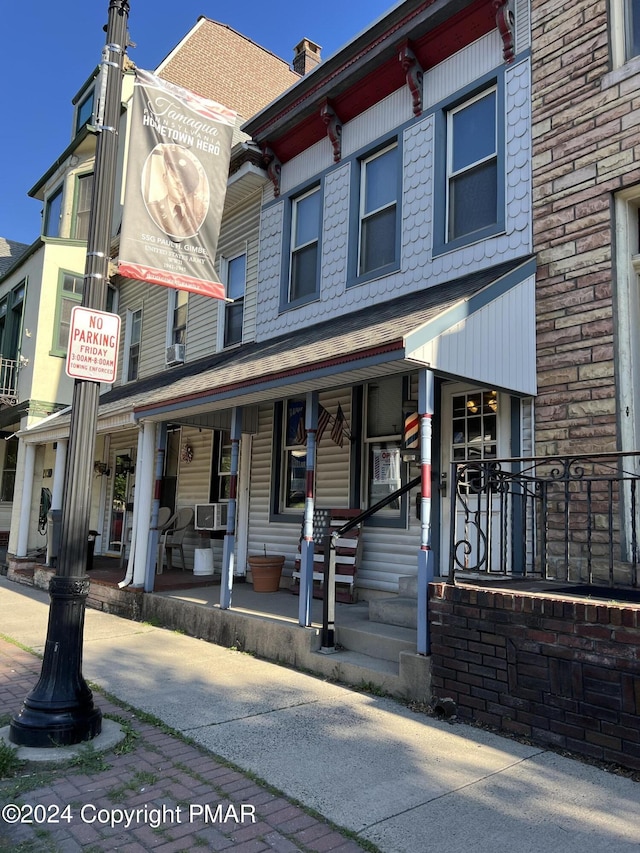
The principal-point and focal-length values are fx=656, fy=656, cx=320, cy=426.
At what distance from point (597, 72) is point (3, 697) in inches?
295

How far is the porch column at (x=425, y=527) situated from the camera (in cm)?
501

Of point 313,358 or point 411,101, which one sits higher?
point 411,101

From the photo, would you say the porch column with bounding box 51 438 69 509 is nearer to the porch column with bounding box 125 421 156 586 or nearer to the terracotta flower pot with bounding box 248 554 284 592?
the porch column with bounding box 125 421 156 586

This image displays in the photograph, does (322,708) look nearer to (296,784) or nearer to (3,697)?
(296,784)

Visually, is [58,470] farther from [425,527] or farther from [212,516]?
[425,527]

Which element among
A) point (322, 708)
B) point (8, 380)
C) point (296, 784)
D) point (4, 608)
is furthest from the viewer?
point (8, 380)

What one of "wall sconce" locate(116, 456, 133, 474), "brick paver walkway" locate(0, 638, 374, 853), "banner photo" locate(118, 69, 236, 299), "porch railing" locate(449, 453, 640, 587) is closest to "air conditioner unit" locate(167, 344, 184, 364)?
"wall sconce" locate(116, 456, 133, 474)

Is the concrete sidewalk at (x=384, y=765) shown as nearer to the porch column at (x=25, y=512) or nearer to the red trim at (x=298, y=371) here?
the red trim at (x=298, y=371)

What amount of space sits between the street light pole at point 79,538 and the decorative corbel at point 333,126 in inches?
172

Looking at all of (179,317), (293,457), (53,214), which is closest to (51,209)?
(53,214)

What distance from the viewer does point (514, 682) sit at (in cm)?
432

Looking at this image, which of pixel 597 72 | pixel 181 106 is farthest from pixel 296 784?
pixel 597 72

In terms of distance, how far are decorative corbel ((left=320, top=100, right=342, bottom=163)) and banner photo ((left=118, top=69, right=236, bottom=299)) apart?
209 cm

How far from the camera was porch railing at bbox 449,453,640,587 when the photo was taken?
5.06m
